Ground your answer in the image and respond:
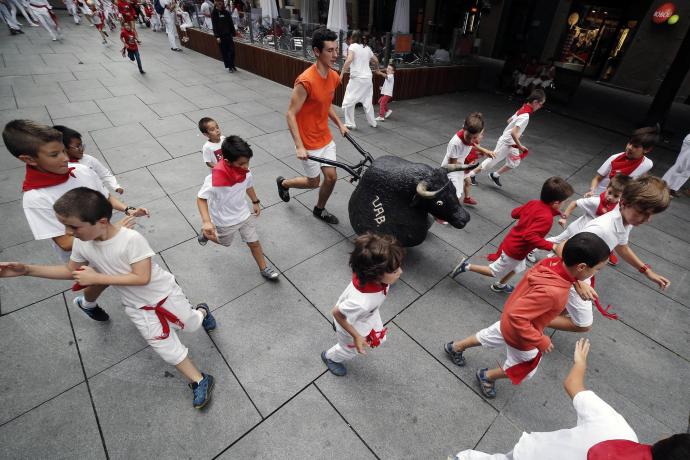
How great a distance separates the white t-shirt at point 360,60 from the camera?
23.0 feet

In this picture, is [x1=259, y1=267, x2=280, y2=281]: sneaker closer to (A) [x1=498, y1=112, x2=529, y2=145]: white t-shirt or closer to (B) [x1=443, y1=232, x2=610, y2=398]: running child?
(B) [x1=443, y1=232, x2=610, y2=398]: running child

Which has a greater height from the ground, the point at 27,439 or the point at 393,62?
the point at 393,62

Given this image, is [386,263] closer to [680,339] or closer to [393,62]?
[680,339]

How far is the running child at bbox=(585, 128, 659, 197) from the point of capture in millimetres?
3631

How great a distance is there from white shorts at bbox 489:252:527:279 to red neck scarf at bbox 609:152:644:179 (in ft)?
6.66

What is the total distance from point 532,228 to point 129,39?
12.3 metres

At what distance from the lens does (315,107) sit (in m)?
3.78

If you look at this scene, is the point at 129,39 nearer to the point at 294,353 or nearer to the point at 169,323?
the point at 169,323

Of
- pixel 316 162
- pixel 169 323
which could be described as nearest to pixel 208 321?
pixel 169 323

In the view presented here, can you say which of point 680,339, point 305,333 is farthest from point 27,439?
point 680,339

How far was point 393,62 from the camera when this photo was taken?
9.38m

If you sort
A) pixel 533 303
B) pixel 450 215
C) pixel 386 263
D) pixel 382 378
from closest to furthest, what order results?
1. pixel 386 263
2. pixel 533 303
3. pixel 382 378
4. pixel 450 215

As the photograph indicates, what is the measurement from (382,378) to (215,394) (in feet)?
4.62

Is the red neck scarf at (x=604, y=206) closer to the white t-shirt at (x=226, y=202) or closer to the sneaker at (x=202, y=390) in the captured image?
the white t-shirt at (x=226, y=202)
